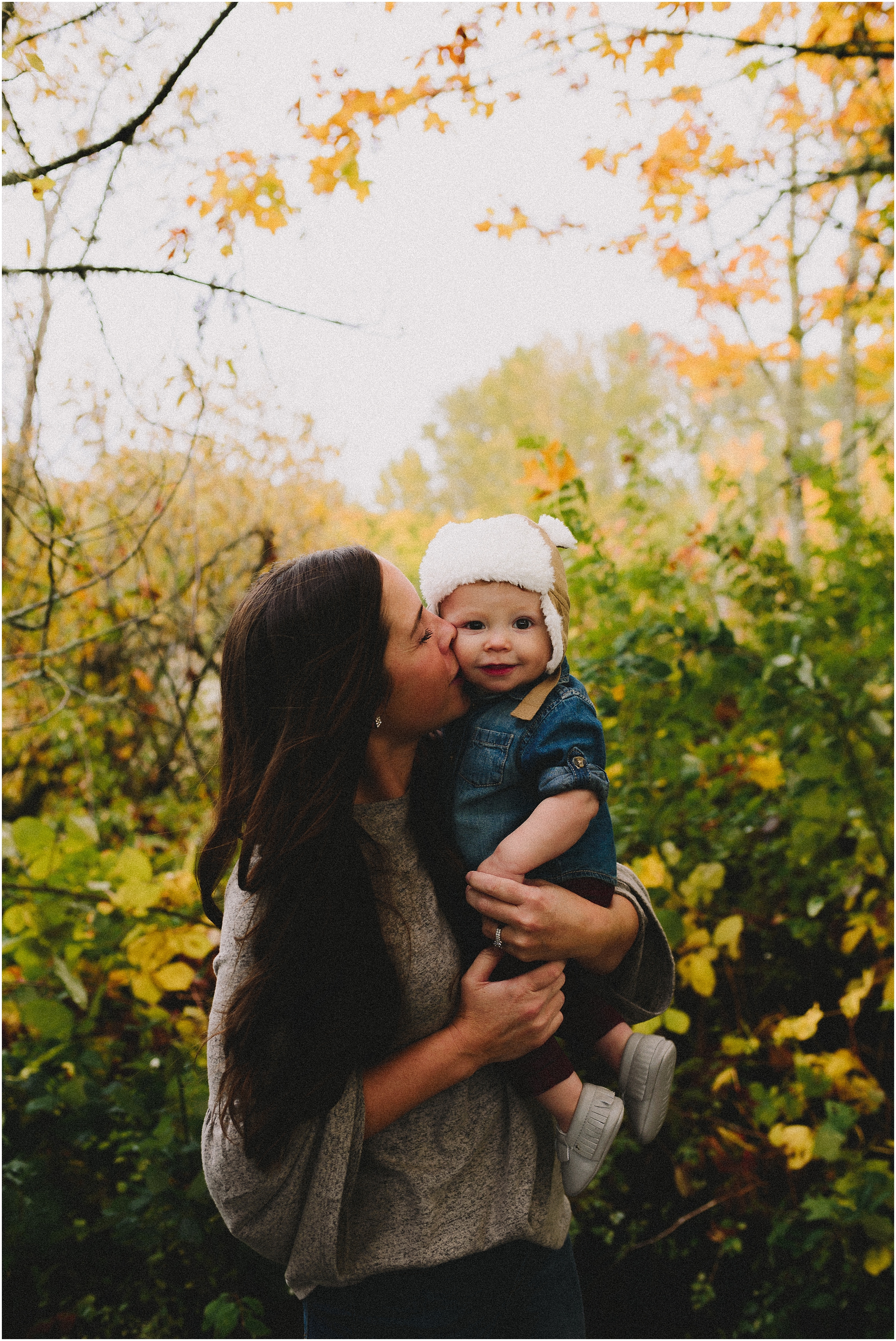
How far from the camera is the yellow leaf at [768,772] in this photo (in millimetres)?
2410

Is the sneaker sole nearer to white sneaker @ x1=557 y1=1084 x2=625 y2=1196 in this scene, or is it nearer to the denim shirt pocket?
white sneaker @ x1=557 y1=1084 x2=625 y2=1196

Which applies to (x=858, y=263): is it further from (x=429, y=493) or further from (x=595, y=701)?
(x=429, y=493)

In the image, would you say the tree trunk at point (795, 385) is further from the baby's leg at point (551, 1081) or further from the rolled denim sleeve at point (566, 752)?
the baby's leg at point (551, 1081)

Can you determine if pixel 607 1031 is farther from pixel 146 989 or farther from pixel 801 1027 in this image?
pixel 146 989

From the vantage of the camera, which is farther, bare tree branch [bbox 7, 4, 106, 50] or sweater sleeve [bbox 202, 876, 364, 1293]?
bare tree branch [bbox 7, 4, 106, 50]

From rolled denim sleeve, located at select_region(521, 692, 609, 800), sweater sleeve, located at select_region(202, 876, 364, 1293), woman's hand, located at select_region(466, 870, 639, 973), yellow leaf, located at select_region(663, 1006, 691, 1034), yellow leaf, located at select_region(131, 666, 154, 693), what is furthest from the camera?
yellow leaf, located at select_region(131, 666, 154, 693)

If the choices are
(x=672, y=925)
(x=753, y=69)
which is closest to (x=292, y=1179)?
(x=672, y=925)

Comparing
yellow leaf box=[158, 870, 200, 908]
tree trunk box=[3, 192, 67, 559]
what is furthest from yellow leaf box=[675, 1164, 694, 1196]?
tree trunk box=[3, 192, 67, 559]

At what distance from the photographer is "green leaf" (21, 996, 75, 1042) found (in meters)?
1.86

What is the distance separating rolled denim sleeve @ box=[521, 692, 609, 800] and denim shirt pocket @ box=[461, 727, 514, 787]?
0.03 metres

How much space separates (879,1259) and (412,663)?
1.87 m

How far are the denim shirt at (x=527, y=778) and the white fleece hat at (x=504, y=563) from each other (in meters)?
0.12

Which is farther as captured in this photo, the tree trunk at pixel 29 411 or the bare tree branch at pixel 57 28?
the tree trunk at pixel 29 411

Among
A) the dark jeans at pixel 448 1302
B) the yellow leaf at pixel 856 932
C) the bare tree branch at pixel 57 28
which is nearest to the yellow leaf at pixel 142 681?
the bare tree branch at pixel 57 28
